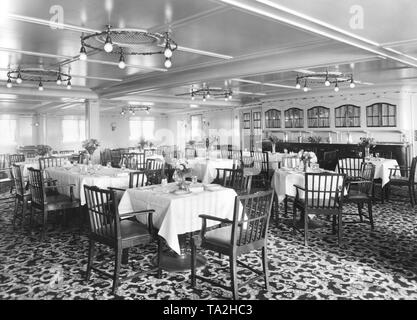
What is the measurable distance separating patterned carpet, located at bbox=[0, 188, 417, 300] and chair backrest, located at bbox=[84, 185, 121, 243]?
0.53m

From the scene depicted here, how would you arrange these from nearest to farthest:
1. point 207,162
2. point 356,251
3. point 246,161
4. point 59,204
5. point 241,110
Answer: point 356,251
point 59,204
point 207,162
point 246,161
point 241,110

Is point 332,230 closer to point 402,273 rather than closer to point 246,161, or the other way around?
point 402,273

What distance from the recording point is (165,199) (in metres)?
3.94

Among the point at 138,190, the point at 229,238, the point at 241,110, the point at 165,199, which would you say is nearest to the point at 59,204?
the point at 138,190

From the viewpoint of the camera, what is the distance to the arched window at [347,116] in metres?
11.4

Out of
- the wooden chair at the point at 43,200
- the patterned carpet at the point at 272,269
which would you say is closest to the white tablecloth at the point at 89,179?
the wooden chair at the point at 43,200

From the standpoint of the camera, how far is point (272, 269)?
4.17 metres

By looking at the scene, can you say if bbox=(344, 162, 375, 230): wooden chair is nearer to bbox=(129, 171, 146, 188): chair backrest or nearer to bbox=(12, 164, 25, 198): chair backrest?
bbox=(129, 171, 146, 188): chair backrest

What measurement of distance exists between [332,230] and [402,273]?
1569 millimetres

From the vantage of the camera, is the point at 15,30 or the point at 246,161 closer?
the point at 15,30

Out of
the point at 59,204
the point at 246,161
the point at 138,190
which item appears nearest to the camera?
the point at 138,190

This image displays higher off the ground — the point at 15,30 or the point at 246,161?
the point at 15,30

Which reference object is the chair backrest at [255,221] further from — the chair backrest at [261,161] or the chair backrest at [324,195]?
the chair backrest at [261,161]

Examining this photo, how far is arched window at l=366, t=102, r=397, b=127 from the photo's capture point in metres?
10.7
